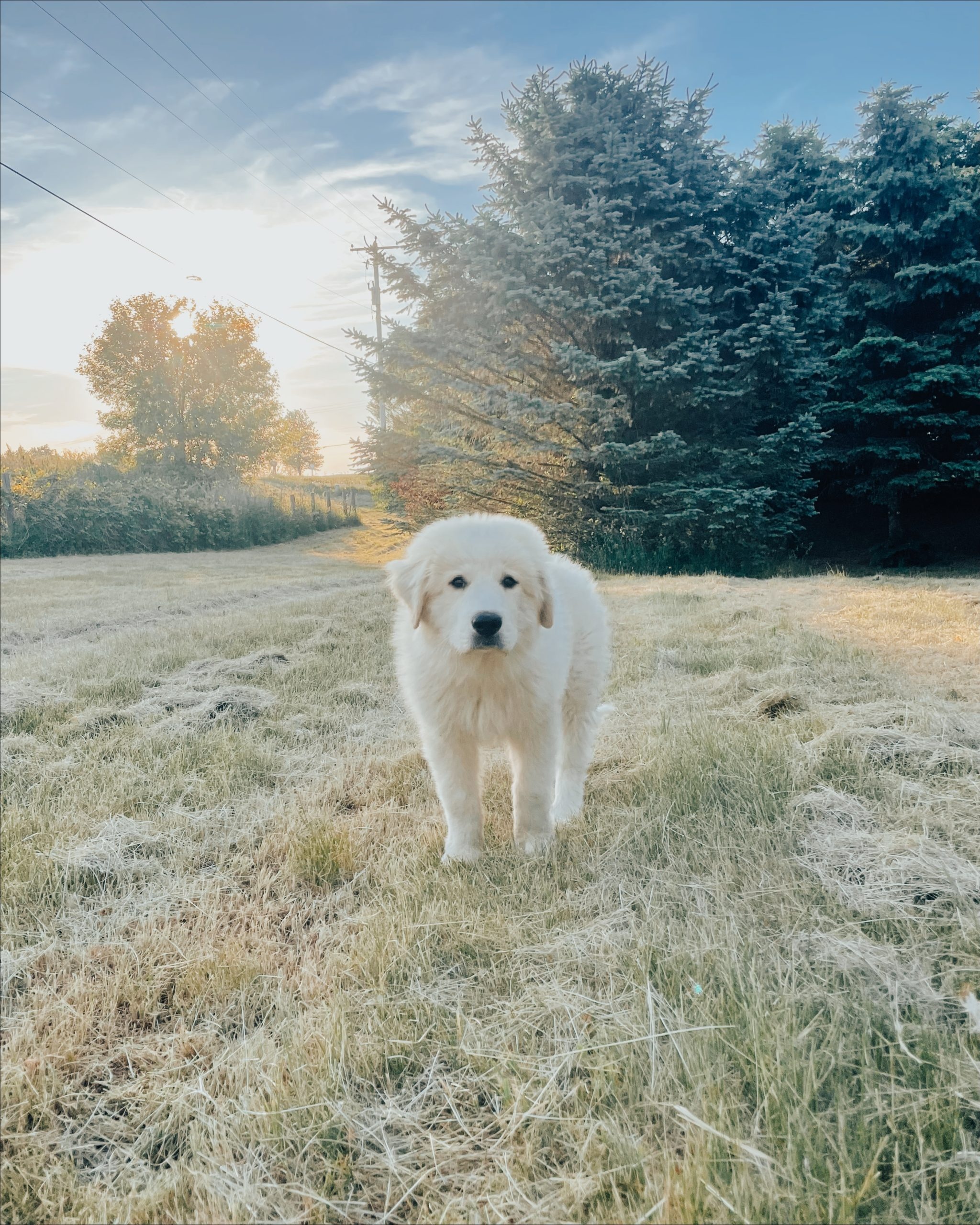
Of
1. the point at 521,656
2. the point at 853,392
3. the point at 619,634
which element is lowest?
the point at 619,634

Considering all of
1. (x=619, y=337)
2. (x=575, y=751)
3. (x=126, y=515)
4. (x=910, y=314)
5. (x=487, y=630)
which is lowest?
(x=575, y=751)

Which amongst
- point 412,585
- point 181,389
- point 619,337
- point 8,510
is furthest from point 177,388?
point 412,585

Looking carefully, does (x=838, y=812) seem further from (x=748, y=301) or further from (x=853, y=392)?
(x=853, y=392)

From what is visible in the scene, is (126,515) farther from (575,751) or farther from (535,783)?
(535,783)

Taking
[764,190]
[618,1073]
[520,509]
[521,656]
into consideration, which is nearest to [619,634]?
[521,656]

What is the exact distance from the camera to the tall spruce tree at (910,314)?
13.7 m

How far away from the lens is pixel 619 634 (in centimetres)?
634

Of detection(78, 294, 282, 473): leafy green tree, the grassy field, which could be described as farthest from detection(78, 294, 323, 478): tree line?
the grassy field

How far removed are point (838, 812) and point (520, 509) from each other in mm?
12141

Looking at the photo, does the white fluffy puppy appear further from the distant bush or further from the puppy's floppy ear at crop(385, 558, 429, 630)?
the distant bush

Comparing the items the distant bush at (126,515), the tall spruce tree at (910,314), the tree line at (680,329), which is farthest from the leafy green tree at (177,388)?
the tall spruce tree at (910,314)

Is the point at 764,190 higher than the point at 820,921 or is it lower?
higher

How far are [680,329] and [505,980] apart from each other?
12.9m

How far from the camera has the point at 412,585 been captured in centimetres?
263
